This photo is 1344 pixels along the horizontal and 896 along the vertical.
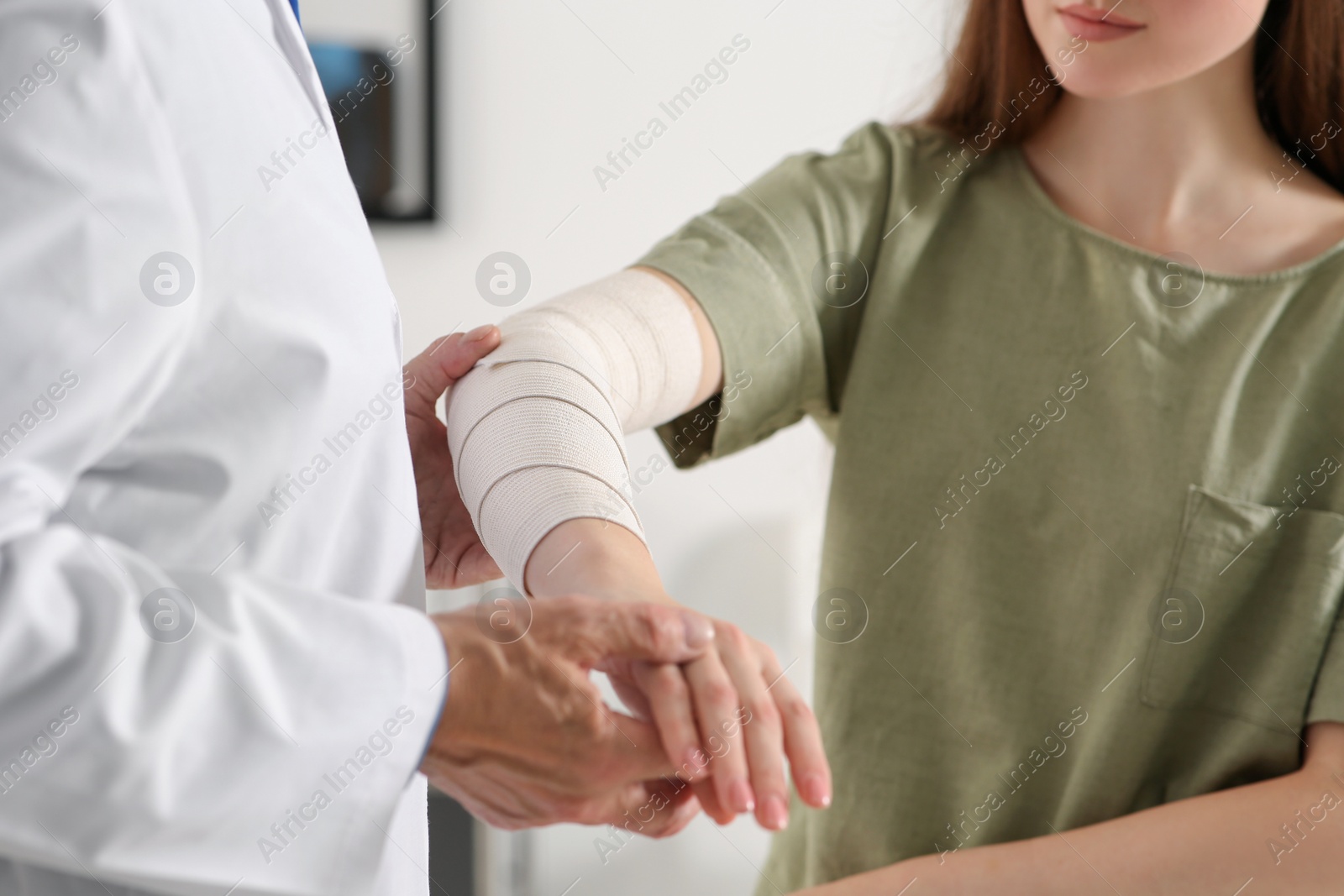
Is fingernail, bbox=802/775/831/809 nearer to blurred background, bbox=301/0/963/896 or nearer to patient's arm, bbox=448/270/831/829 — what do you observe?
patient's arm, bbox=448/270/831/829

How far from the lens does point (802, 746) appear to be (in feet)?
1.90

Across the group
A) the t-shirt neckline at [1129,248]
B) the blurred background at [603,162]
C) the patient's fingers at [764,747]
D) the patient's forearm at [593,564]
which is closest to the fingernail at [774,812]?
the patient's fingers at [764,747]

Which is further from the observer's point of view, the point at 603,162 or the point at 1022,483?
the point at 603,162

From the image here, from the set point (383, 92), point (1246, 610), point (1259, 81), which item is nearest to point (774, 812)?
point (1246, 610)

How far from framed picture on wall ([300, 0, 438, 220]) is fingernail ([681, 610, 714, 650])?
1.34 m

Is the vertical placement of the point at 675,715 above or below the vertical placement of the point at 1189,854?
above

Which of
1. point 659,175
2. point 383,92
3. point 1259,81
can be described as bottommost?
point 659,175

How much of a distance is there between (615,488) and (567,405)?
0.06 meters

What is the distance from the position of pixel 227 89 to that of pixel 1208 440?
699mm

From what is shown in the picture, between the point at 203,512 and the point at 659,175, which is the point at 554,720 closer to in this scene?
the point at 203,512

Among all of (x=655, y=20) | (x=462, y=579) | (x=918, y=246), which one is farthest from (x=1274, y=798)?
(x=655, y=20)

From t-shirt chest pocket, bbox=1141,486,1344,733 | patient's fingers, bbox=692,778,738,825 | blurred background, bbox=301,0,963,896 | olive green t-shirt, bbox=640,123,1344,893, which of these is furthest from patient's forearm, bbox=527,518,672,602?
blurred background, bbox=301,0,963,896

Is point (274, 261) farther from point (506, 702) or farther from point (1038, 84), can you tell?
point (1038, 84)

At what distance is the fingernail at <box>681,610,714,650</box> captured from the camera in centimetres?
57
